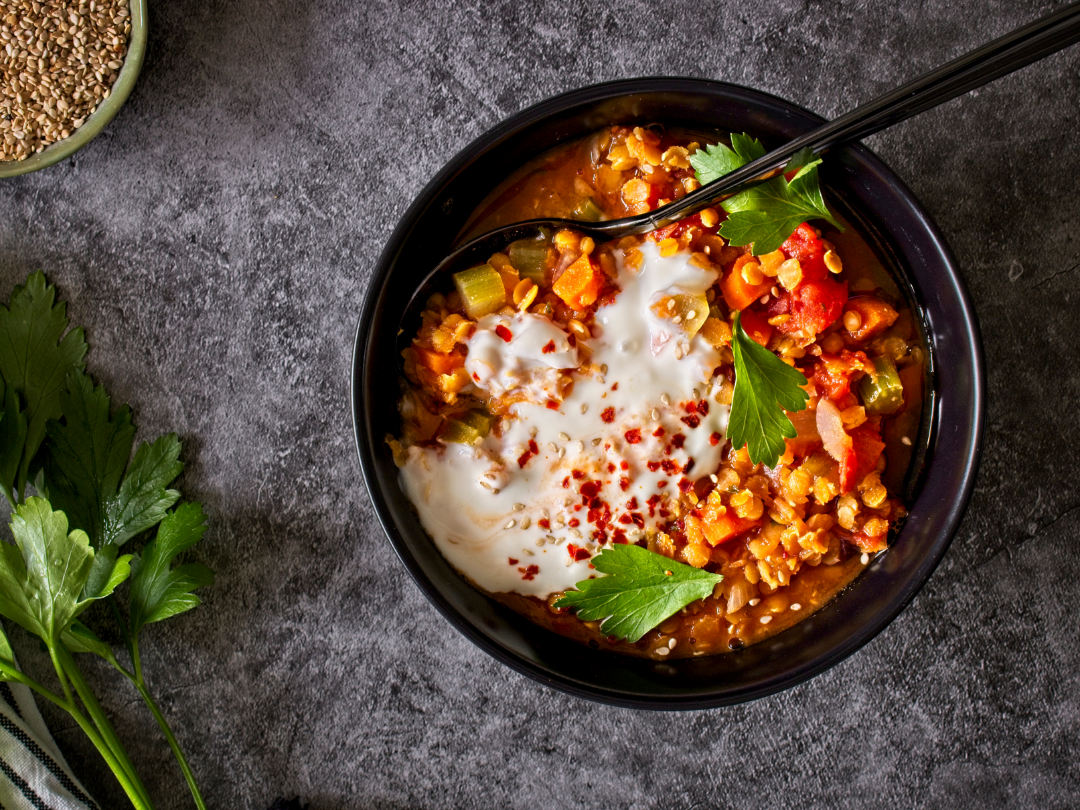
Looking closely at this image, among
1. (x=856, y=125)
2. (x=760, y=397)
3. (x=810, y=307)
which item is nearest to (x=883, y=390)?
(x=810, y=307)

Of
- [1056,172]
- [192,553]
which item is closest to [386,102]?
[192,553]

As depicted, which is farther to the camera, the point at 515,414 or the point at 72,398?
the point at 72,398

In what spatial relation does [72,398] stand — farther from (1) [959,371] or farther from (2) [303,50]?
(1) [959,371]

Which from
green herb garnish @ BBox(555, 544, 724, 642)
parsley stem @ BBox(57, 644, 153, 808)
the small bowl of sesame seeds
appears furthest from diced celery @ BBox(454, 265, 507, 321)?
parsley stem @ BBox(57, 644, 153, 808)

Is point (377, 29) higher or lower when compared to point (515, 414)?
higher

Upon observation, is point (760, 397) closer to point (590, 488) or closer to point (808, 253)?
point (808, 253)

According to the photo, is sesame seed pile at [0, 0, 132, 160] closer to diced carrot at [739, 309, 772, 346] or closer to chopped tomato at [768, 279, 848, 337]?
diced carrot at [739, 309, 772, 346]
